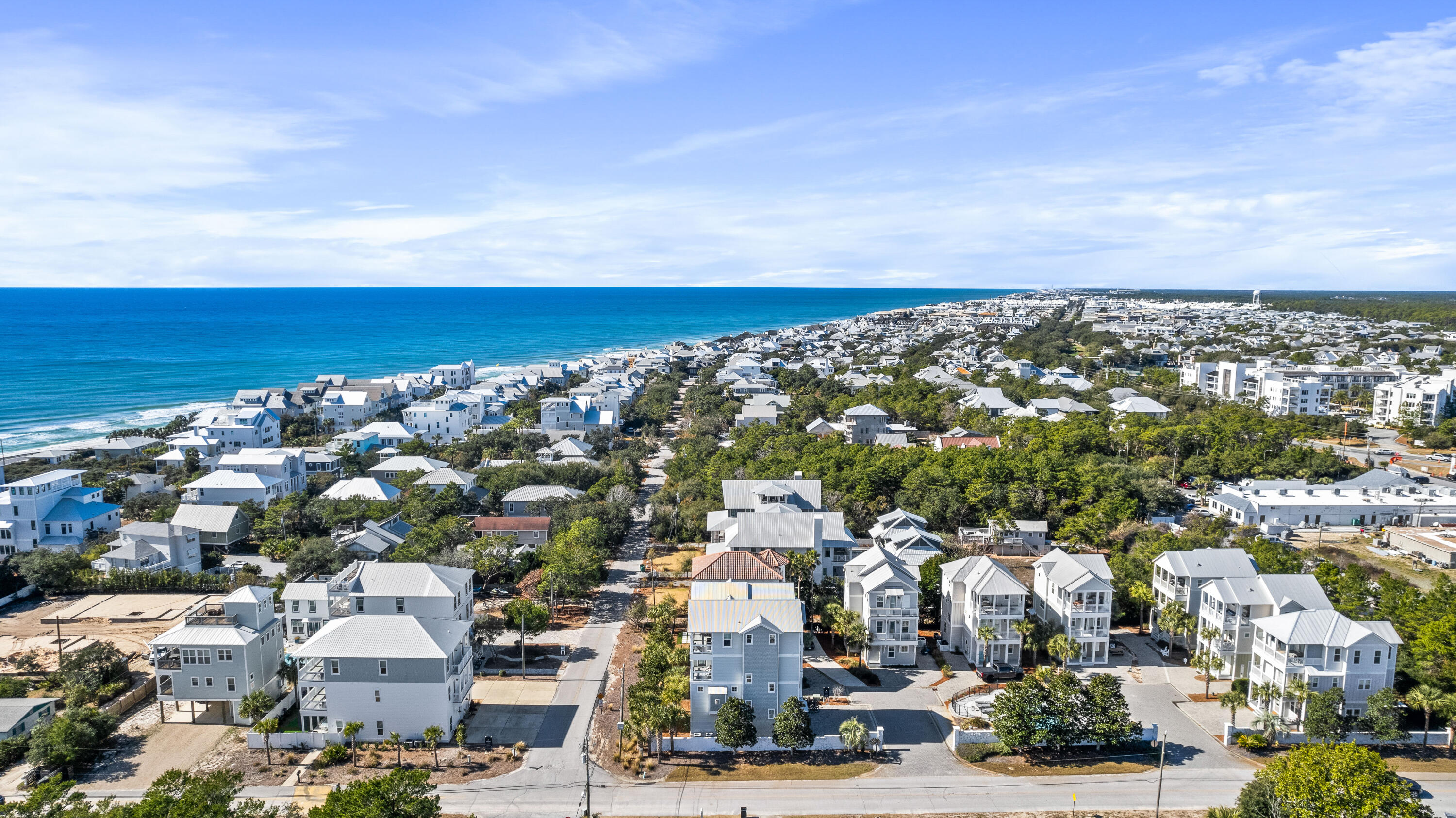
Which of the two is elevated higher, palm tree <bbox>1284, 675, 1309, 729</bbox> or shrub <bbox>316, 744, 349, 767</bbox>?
palm tree <bbox>1284, 675, 1309, 729</bbox>

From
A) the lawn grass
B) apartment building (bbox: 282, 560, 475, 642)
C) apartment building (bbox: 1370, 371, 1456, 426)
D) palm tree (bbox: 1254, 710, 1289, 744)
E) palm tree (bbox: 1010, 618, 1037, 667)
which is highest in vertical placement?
apartment building (bbox: 1370, 371, 1456, 426)

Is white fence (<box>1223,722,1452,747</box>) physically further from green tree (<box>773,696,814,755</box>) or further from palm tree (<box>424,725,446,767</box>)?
palm tree (<box>424,725,446,767</box>)

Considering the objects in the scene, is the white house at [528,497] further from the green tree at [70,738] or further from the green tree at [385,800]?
the green tree at [385,800]

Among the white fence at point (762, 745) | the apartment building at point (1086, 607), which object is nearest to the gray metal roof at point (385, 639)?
the white fence at point (762, 745)

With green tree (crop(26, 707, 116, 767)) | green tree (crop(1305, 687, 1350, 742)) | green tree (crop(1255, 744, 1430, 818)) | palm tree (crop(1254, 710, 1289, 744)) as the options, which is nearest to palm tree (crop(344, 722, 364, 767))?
green tree (crop(26, 707, 116, 767))

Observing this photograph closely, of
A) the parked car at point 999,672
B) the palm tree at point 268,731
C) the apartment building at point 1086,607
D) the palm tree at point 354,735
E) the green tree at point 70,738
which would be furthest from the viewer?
the apartment building at point 1086,607

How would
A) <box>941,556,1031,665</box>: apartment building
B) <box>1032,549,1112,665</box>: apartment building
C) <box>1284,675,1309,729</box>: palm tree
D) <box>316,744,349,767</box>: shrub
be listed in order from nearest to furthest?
<box>316,744,349,767</box>: shrub < <box>1284,675,1309,729</box>: palm tree < <box>941,556,1031,665</box>: apartment building < <box>1032,549,1112,665</box>: apartment building
